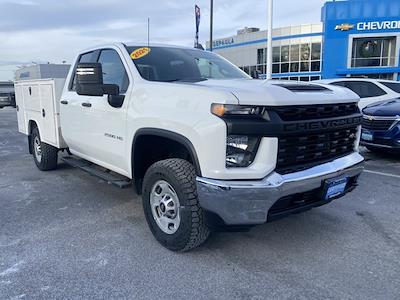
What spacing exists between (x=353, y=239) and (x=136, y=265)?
2.12m

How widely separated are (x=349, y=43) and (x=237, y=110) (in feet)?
123

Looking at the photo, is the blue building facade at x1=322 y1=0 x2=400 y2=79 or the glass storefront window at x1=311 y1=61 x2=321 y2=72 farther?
the glass storefront window at x1=311 y1=61 x2=321 y2=72

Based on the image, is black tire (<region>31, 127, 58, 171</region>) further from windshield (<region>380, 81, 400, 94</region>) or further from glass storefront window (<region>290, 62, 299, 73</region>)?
glass storefront window (<region>290, 62, 299, 73</region>)

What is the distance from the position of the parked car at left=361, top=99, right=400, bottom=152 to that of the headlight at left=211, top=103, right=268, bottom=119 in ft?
16.6

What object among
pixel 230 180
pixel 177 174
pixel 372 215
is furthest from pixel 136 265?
pixel 372 215

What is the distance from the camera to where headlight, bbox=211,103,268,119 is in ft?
9.75

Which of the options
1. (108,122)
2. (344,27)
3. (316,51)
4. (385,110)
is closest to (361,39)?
(344,27)

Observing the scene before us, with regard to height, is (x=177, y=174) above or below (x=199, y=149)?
below

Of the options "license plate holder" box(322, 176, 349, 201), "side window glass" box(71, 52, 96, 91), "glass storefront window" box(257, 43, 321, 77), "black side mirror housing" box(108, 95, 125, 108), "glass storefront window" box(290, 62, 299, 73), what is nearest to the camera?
"license plate holder" box(322, 176, 349, 201)

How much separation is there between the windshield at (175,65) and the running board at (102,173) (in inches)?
46.2

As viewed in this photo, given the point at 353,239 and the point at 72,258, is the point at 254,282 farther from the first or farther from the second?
the point at 72,258

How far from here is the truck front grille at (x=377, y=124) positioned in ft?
23.6

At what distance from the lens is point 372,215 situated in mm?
4574

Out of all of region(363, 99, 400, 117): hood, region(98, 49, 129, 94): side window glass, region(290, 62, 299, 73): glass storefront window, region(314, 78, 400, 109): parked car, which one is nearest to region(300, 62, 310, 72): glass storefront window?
region(290, 62, 299, 73): glass storefront window
